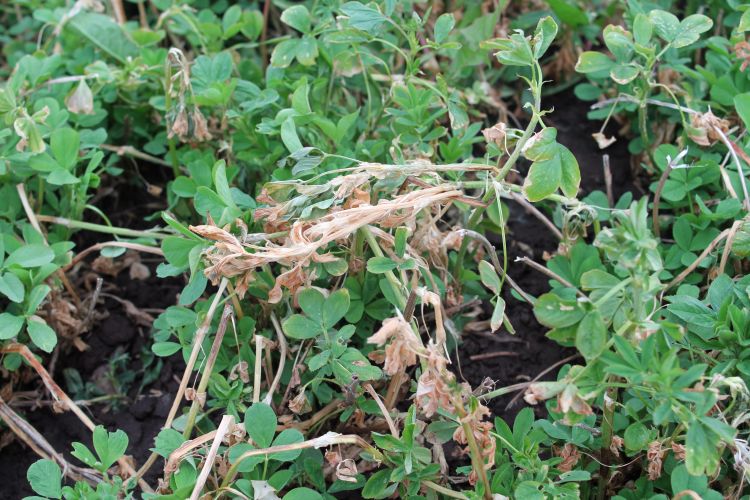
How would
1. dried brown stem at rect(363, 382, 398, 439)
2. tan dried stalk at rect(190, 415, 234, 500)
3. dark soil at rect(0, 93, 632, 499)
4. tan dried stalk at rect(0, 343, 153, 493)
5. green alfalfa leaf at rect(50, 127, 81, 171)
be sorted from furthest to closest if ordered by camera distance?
green alfalfa leaf at rect(50, 127, 81, 171) → dark soil at rect(0, 93, 632, 499) → tan dried stalk at rect(0, 343, 153, 493) → dried brown stem at rect(363, 382, 398, 439) → tan dried stalk at rect(190, 415, 234, 500)

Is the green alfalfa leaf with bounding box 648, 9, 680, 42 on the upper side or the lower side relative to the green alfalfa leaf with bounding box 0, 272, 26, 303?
upper

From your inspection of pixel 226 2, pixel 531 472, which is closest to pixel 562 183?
pixel 531 472

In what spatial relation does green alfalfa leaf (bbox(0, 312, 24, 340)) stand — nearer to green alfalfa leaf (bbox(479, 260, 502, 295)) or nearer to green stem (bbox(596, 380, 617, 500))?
green alfalfa leaf (bbox(479, 260, 502, 295))

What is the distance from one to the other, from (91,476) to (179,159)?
2.94 feet

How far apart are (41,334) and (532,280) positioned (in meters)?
1.19

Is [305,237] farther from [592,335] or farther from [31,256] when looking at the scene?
[31,256]

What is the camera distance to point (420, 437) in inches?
72.3

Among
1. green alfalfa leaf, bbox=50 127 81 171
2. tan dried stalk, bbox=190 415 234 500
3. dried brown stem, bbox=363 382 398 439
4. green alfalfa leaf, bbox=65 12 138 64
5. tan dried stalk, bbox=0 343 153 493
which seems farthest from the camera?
green alfalfa leaf, bbox=65 12 138 64

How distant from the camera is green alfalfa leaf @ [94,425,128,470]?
5.70 ft

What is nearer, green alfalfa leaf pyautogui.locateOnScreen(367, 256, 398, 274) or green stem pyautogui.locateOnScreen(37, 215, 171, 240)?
green alfalfa leaf pyautogui.locateOnScreen(367, 256, 398, 274)

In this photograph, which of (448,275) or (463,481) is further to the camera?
(448,275)

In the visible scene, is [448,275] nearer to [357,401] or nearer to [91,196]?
[357,401]

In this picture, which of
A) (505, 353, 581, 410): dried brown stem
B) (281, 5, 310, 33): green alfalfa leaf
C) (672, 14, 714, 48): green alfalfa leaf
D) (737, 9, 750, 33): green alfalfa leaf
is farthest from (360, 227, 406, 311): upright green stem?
(737, 9, 750, 33): green alfalfa leaf

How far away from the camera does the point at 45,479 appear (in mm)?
1705
